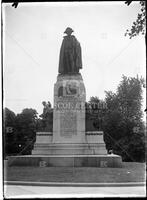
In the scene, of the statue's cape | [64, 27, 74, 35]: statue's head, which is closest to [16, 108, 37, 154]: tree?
the statue's cape

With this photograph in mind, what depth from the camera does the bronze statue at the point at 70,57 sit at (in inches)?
474

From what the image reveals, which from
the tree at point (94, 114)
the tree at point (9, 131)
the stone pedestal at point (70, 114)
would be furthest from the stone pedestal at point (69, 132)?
the tree at point (9, 131)

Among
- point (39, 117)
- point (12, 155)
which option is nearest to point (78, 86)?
point (39, 117)

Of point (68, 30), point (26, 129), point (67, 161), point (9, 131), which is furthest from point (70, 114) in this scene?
point (68, 30)

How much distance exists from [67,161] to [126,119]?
5.45 m

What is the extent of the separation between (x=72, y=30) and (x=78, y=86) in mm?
2246

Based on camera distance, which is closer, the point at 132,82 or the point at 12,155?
the point at 12,155

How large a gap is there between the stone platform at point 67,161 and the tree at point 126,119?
255cm

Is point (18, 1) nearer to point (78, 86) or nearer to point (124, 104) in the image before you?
point (78, 86)

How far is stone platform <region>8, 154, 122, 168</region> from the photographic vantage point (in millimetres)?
10758

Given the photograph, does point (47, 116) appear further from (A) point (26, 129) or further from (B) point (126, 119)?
(B) point (126, 119)

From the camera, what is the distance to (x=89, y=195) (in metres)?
7.65

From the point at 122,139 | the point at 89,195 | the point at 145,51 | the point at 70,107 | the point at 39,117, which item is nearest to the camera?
the point at 89,195

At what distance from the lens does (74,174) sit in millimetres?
9367
